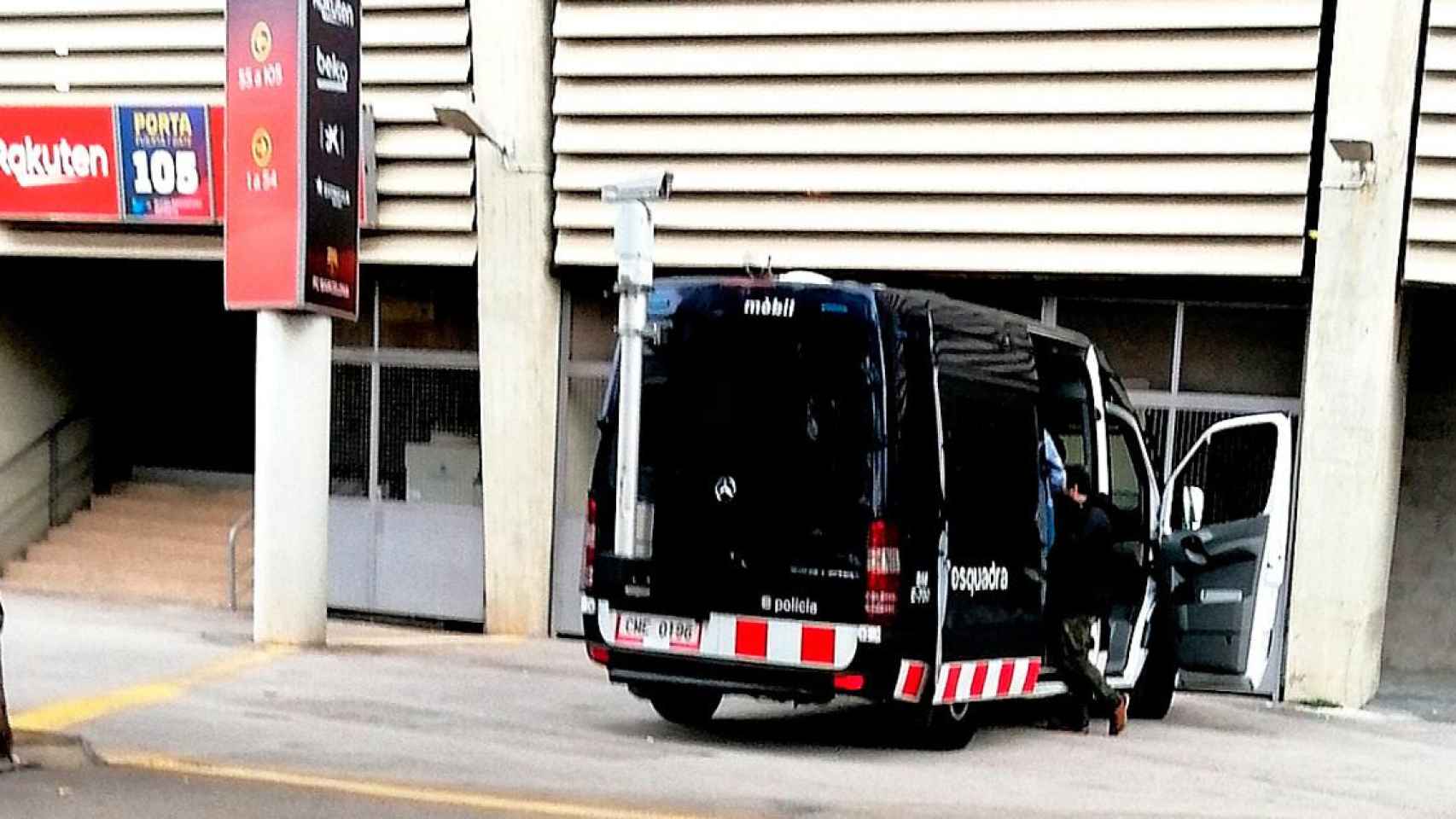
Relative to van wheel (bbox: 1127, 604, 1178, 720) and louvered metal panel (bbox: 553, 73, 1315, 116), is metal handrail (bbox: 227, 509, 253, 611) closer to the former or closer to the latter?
louvered metal panel (bbox: 553, 73, 1315, 116)

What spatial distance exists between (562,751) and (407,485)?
7.59 metres

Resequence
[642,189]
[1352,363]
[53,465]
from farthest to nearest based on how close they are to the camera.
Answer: [53,465] < [1352,363] < [642,189]

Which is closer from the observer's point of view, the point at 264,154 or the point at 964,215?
the point at 264,154

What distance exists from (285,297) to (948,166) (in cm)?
530

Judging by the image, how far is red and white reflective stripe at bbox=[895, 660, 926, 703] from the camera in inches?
339

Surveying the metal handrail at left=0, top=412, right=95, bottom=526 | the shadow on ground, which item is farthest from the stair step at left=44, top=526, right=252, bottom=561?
the shadow on ground

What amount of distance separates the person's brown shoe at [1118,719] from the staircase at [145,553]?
9.04 meters

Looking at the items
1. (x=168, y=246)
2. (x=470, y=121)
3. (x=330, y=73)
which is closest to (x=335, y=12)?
(x=330, y=73)

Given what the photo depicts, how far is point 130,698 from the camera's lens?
9.78 metres

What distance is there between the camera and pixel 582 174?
14.7m

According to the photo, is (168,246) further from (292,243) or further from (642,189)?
(642,189)

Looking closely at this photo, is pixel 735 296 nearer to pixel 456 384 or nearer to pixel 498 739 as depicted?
pixel 498 739

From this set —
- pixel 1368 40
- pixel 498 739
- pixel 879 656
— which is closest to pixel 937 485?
pixel 879 656

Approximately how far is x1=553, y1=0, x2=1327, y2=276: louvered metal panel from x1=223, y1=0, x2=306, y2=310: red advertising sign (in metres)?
3.25
